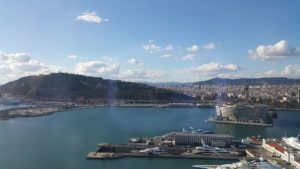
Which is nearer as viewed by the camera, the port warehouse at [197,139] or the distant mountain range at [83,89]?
the port warehouse at [197,139]

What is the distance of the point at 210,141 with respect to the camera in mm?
13656

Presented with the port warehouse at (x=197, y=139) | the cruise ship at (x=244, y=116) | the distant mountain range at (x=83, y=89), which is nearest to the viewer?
the port warehouse at (x=197, y=139)

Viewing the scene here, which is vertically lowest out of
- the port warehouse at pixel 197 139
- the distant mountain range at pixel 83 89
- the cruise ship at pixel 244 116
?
the port warehouse at pixel 197 139

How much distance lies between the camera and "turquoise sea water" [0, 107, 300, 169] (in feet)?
37.8

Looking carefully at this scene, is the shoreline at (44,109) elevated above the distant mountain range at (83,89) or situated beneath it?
situated beneath

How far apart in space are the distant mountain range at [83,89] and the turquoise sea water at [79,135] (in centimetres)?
1279

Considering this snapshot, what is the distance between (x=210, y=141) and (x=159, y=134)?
3249 mm

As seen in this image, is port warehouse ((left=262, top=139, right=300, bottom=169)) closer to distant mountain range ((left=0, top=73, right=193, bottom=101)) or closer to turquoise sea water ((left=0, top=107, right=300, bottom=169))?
turquoise sea water ((left=0, top=107, right=300, bottom=169))

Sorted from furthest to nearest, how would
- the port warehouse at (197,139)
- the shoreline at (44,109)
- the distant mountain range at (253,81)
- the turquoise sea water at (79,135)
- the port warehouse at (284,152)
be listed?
the distant mountain range at (253,81) < the shoreline at (44,109) < the port warehouse at (197,139) < the turquoise sea water at (79,135) < the port warehouse at (284,152)

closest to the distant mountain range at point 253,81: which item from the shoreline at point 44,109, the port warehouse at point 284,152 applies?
the shoreline at point 44,109

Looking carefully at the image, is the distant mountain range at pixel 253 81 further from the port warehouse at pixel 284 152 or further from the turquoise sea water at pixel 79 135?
the port warehouse at pixel 284 152

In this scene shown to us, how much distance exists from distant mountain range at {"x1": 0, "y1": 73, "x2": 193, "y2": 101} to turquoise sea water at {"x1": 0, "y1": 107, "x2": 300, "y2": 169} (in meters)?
12.8

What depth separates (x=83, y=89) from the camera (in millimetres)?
38062

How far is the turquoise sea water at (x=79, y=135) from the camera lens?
37.8 ft
